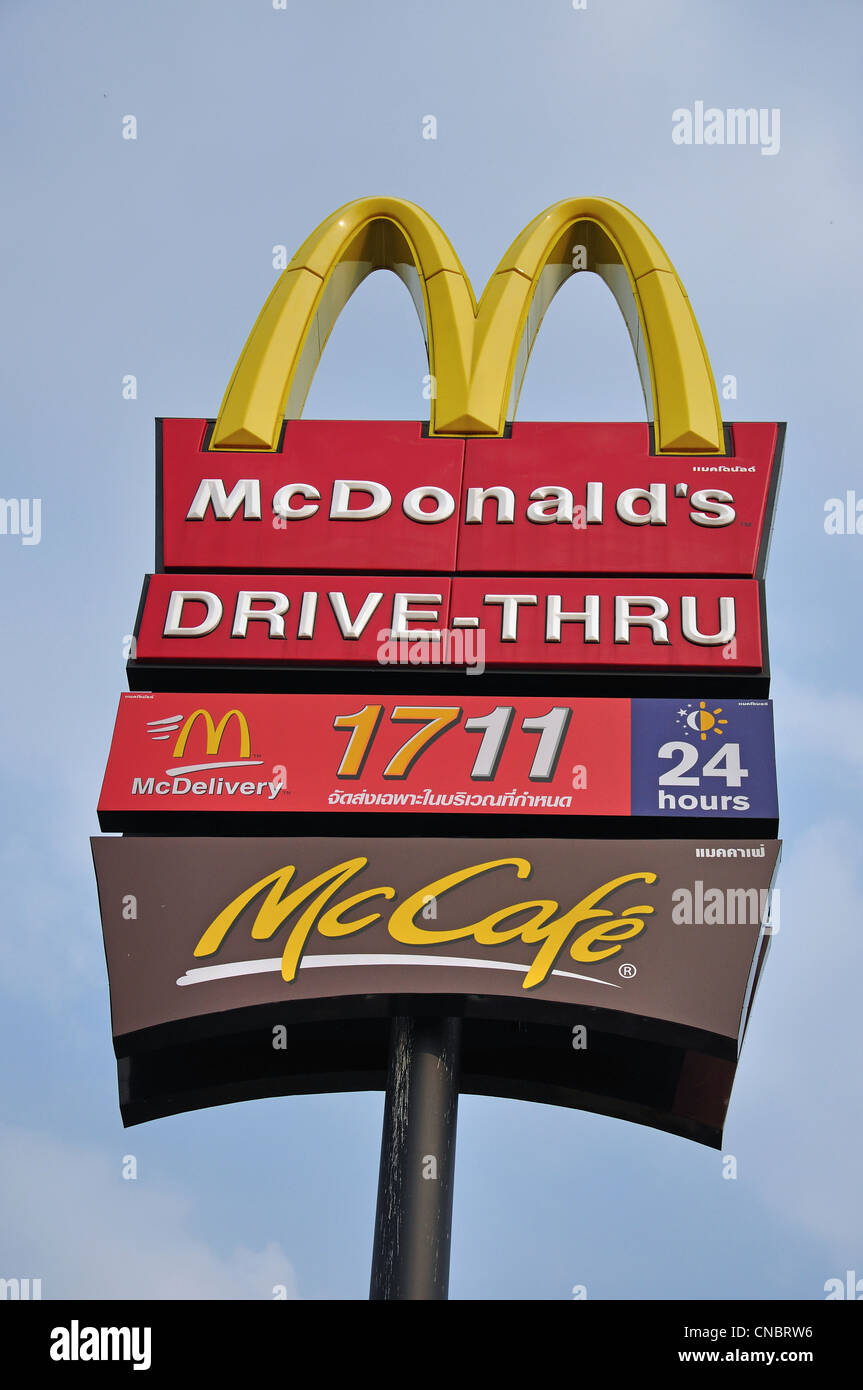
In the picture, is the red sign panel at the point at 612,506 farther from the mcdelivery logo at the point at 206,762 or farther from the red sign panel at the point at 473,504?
the mcdelivery logo at the point at 206,762

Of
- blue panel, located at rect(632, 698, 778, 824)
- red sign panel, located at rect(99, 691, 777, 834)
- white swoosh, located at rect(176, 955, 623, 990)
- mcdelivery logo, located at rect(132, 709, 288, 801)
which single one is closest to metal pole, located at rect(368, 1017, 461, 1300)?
white swoosh, located at rect(176, 955, 623, 990)

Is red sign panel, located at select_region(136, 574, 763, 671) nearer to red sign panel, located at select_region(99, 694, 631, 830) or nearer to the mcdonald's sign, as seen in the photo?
the mcdonald's sign

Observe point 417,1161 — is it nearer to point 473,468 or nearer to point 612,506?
point 612,506

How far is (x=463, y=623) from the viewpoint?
1425 cm

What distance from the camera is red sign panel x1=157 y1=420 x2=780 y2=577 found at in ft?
48.3

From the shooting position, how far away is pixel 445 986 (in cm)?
1184

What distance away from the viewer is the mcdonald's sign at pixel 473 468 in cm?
1477

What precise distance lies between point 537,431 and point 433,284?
2422 mm

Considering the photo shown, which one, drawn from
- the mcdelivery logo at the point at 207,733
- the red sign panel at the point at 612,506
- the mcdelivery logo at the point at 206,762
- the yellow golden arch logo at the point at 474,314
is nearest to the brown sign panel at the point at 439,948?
the mcdelivery logo at the point at 206,762

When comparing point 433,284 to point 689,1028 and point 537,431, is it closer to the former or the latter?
point 537,431

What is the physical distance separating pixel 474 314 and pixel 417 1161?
359 inches

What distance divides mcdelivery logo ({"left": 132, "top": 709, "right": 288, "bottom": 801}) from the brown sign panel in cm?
57
